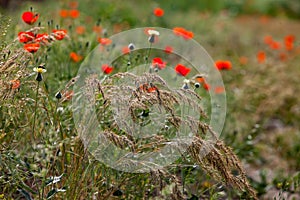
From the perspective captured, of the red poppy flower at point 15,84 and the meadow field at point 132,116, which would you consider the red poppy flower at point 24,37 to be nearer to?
the meadow field at point 132,116

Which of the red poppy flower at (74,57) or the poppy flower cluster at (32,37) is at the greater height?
the poppy flower cluster at (32,37)

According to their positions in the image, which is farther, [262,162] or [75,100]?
[262,162]

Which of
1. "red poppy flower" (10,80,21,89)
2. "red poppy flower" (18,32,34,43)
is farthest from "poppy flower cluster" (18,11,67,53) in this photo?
"red poppy flower" (10,80,21,89)

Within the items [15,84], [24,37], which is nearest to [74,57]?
[24,37]

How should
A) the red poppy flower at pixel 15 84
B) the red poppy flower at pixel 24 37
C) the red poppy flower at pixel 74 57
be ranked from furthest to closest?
the red poppy flower at pixel 74 57, the red poppy flower at pixel 24 37, the red poppy flower at pixel 15 84

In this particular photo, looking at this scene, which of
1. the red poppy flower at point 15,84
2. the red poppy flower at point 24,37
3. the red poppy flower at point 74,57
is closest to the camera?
the red poppy flower at point 15,84

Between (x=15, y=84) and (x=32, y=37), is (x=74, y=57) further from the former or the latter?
(x=15, y=84)

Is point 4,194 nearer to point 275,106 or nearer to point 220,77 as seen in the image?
point 220,77

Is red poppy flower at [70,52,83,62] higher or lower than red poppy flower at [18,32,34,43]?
lower

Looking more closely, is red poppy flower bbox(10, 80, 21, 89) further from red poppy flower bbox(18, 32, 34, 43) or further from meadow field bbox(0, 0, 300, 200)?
red poppy flower bbox(18, 32, 34, 43)

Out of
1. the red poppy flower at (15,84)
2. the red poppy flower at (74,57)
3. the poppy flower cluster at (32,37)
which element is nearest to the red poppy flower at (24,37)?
the poppy flower cluster at (32,37)

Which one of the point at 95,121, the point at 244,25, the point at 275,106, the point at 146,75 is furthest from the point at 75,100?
the point at 244,25
